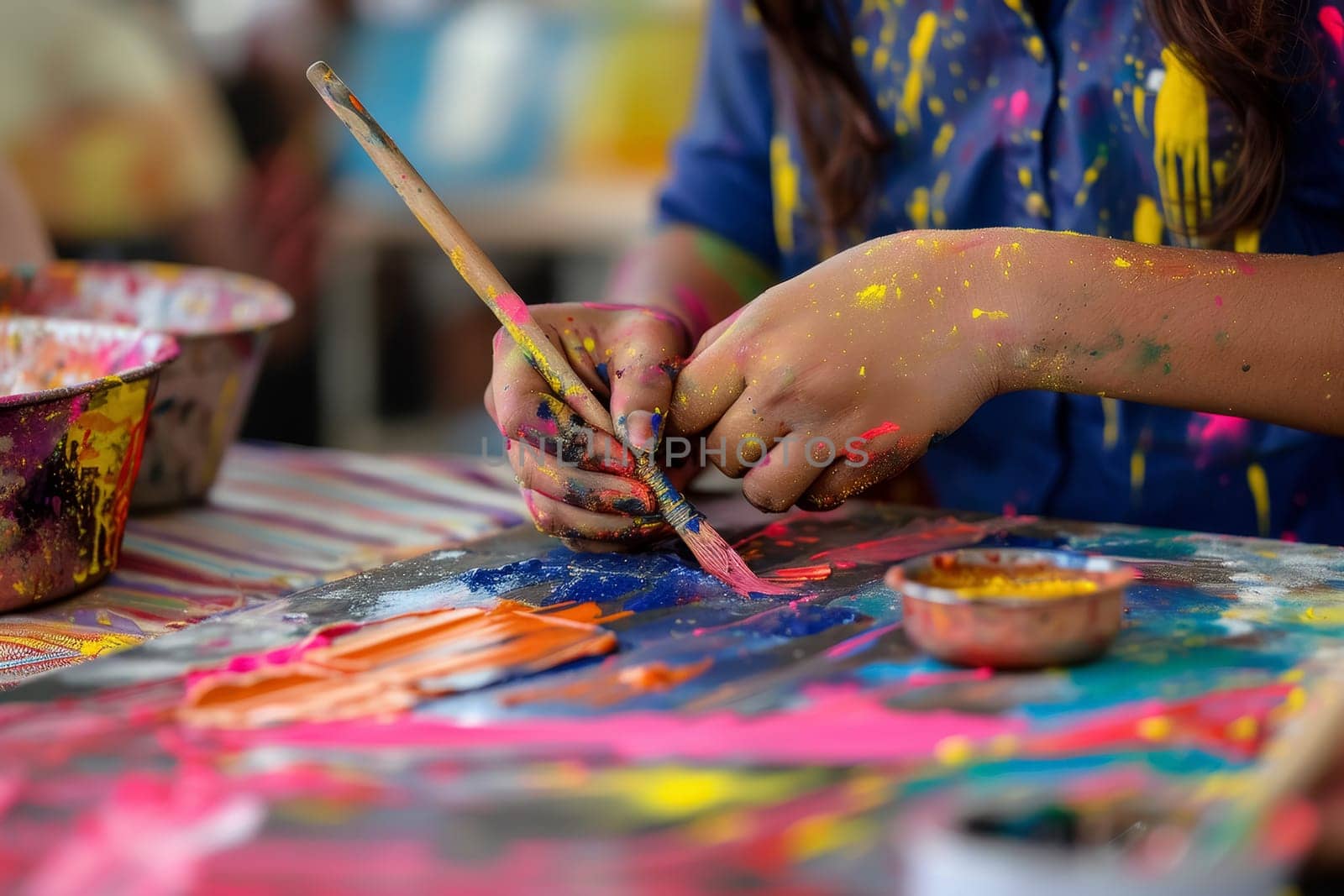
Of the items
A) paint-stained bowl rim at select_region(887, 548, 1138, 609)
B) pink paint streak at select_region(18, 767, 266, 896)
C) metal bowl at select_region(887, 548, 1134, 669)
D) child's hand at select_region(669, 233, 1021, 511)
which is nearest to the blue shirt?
child's hand at select_region(669, 233, 1021, 511)

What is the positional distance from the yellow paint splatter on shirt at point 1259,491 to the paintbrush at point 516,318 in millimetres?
580

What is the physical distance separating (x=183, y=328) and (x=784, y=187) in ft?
2.13

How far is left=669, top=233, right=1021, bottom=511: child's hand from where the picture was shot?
0.94m

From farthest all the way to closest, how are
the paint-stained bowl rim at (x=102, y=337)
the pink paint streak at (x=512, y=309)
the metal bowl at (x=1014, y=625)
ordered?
the pink paint streak at (x=512, y=309) → the paint-stained bowl rim at (x=102, y=337) → the metal bowl at (x=1014, y=625)

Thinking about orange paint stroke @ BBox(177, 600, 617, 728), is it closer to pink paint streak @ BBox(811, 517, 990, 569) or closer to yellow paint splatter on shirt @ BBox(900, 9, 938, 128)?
pink paint streak @ BBox(811, 517, 990, 569)

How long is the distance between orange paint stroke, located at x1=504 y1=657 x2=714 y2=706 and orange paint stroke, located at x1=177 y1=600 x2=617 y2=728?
3cm

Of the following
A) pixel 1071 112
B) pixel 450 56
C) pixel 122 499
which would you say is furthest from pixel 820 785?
pixel 450 56

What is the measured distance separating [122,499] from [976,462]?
827 mm

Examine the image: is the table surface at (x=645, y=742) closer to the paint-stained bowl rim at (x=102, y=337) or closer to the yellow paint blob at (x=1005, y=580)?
the yellow paint blob at (x=1005, y=580)

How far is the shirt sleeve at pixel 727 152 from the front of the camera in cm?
147

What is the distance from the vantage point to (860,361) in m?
0.94

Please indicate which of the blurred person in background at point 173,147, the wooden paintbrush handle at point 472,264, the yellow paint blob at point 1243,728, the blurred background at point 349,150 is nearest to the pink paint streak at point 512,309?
the wooden paintbrush handle at point 472,264

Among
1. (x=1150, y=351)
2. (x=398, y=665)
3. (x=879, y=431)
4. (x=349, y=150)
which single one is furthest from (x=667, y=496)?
(x=349, y=150)

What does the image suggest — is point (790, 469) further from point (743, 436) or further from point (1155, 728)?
point (1155, 728)
